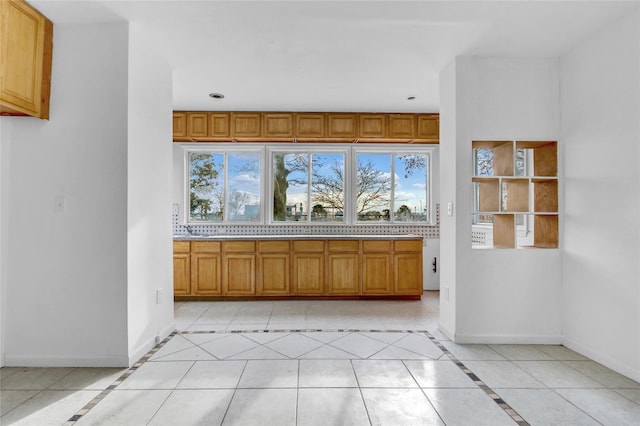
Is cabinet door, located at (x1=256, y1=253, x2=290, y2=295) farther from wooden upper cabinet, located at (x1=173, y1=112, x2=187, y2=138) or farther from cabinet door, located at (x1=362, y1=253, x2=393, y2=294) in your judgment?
wooden upper cabinet, located at (x1=173, y1=112, x2=187, y2=138)

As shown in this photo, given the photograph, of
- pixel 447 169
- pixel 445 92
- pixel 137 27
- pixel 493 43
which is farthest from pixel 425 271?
pixel 137 27

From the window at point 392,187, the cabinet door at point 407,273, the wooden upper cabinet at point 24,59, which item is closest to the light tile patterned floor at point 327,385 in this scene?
the cabinet door at point 407,273

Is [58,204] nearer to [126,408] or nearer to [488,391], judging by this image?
[126,408]

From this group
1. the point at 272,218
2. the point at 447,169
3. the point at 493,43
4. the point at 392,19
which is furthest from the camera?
the point at 272,218

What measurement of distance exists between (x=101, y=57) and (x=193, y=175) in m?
2.75

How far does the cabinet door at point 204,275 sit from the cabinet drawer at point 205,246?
0.05 m

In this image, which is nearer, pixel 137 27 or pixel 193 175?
pixel 137 27

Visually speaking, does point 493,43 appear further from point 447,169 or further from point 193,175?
point 193,175

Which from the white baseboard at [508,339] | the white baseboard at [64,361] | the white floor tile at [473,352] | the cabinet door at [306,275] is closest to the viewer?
the white baseboard at [64,361]

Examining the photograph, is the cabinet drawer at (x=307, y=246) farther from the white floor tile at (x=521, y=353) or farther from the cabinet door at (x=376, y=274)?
the white floor tile at (x=521, y=353)

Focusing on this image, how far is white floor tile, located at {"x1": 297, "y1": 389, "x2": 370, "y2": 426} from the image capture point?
6.10 ft

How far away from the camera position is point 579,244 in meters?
Answer: 2.86

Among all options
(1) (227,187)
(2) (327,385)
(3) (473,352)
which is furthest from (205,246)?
(3) (473,352)

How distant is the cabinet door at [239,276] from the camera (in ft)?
15.1
